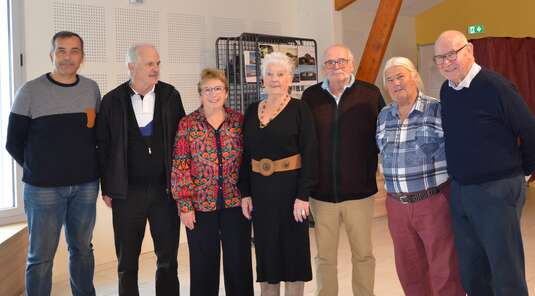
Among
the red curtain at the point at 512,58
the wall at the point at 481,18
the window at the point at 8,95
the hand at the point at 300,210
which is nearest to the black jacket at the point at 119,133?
the hand at the point at 300,210

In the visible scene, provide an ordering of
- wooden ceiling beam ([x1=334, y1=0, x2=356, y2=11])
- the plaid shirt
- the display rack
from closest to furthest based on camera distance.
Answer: the plaid shirt → the display rack → wooden ceiling beam ([x1=334, y1=0, x2=356, y2=11])

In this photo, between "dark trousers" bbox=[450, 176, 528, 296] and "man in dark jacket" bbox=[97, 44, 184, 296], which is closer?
"dark trousers" bbox=[450, 176, 528, 296]

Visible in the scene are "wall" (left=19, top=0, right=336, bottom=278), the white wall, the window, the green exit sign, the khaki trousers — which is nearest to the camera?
the khaki trousers

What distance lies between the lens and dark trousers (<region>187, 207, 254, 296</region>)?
260 cm

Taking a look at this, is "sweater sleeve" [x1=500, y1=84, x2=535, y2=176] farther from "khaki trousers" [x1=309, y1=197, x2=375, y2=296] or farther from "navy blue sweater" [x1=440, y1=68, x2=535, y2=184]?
"khaki trousers" [x1=309, y1=197, x2=375, y2=296]

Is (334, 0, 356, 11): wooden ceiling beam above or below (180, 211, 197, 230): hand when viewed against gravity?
above

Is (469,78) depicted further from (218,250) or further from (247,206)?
(218,250)

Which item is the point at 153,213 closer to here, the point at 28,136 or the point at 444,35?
the point at 28,136

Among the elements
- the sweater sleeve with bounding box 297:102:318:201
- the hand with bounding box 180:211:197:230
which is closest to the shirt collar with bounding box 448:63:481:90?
the sweater sleeve with bounding box 297:102:318:201

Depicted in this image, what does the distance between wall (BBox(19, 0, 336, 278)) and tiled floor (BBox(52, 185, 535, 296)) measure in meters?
0.31

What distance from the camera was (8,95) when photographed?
3.88 m

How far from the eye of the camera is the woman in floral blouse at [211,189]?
101 inches

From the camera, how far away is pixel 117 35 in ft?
14.1

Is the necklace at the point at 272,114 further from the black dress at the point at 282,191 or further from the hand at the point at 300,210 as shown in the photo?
the hand at the point at 300,210
